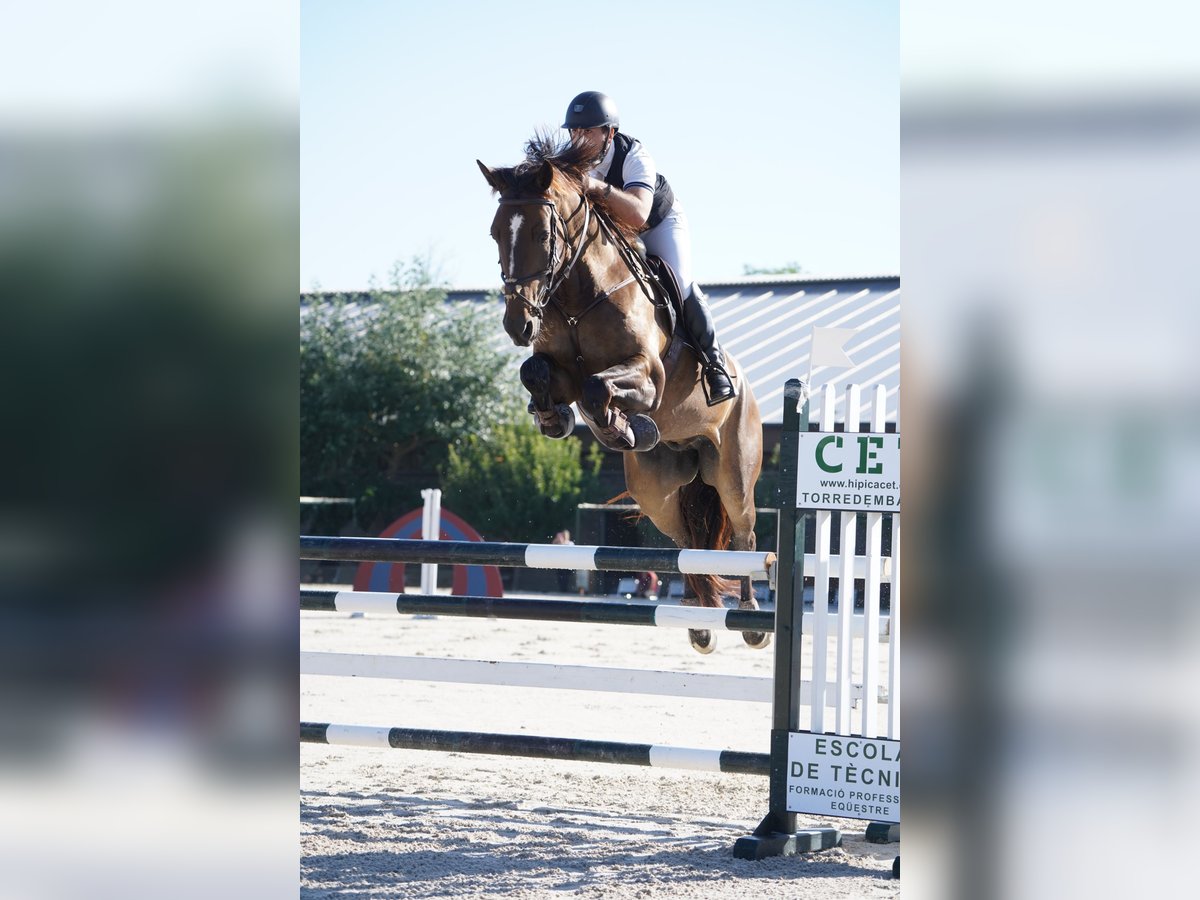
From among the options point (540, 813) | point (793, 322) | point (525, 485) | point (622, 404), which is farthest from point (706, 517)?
point (793, 322)

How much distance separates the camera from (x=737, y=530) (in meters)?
4.65

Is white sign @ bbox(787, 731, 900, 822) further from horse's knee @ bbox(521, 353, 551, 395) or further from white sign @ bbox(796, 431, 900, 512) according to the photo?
horse's knee @ bbox(521, 353, 551, 395)

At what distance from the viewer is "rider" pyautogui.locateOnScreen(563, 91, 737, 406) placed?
12.4 feet

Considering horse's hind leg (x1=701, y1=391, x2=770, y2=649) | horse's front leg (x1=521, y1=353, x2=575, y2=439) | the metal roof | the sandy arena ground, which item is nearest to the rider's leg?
horse's hind leg (x1=701, y1=391, x2=770, y2=649)

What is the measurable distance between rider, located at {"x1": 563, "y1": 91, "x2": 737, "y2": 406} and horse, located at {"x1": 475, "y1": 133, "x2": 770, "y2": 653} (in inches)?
2.3

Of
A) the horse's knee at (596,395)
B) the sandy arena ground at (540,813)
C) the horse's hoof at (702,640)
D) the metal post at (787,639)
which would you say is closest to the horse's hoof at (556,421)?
the horse's knee at (596,395)

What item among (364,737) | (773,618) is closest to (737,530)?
(773,618)

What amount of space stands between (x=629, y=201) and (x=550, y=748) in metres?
1.80

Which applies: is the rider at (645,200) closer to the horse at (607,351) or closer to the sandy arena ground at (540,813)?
the horse at (607,351)

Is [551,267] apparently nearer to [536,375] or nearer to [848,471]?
[536,375]

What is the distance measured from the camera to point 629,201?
12.5 ft
